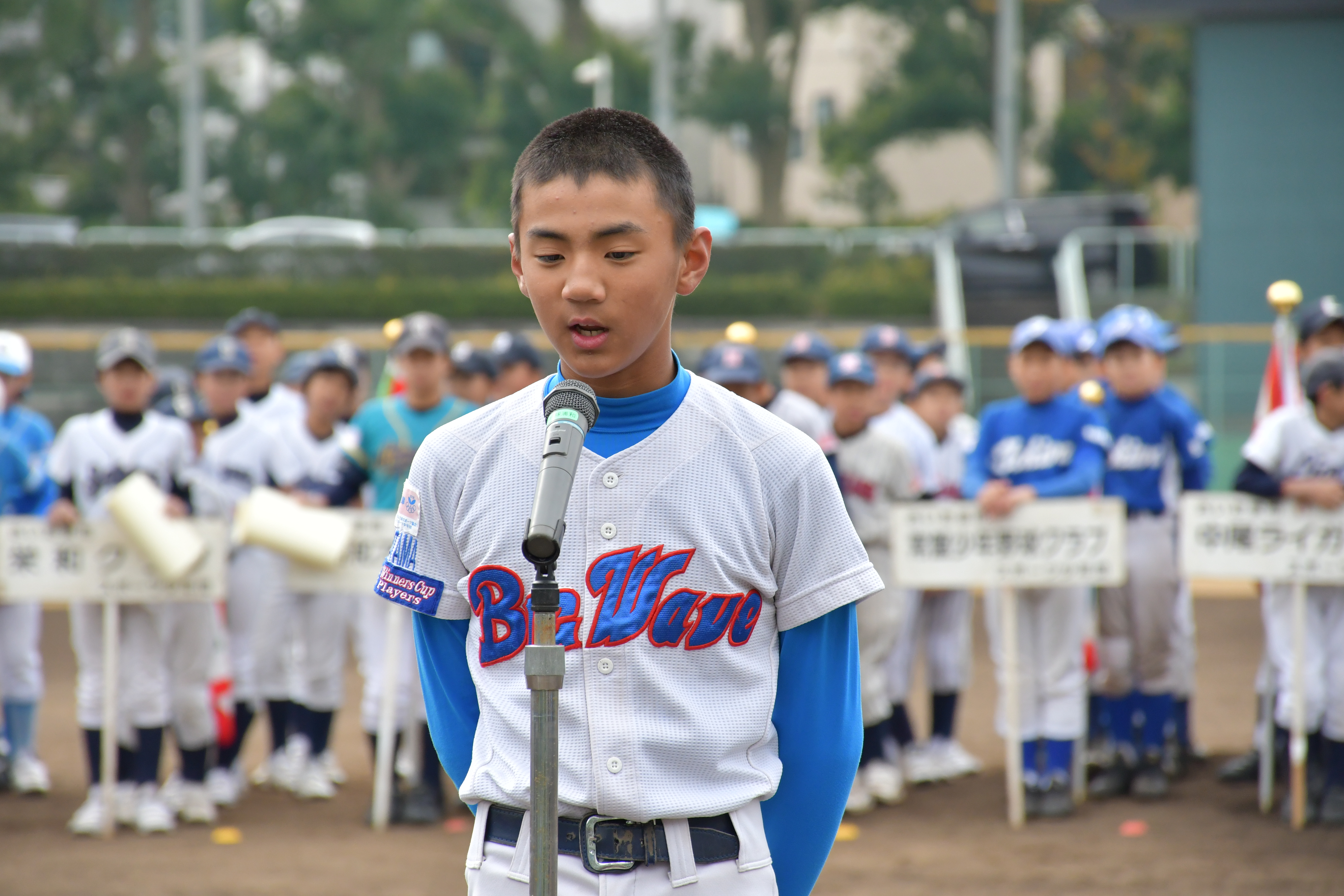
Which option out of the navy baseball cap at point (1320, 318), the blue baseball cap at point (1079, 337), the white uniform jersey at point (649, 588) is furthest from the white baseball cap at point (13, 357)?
the navy baseball cap at point (1320, 318)

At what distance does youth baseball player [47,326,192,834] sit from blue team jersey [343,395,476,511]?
0.78 meters

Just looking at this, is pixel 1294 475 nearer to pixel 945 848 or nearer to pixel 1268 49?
pixel 945 848

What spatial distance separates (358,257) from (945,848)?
17.3 m

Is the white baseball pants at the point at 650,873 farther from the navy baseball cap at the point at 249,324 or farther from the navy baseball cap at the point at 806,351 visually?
the navy baseball cap at the point at 249,324

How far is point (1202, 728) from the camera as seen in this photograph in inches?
321

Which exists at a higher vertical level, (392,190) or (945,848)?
(392,190)

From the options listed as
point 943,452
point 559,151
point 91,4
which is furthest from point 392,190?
point 559,151

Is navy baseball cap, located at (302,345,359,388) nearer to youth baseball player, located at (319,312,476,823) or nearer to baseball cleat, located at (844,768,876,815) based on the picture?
youth baseball player, located at (319,312,476,823)

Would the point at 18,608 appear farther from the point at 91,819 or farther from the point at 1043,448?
the point at 1043,448

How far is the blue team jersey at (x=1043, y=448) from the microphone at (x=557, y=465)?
502cm

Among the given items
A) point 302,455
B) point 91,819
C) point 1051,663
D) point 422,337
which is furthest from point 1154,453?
point 91,819

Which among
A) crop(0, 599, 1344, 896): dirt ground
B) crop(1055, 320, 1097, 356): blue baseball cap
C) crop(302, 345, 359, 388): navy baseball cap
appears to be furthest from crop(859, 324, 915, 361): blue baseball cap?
crop(302, 345, 359, 388): navy baseball cap

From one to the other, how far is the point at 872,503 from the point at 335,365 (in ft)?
9.05

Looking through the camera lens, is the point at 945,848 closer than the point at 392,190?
Yes
